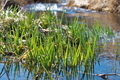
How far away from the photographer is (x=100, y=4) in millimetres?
12891

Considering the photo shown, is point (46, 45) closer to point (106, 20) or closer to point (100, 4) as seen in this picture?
point (106, 20)

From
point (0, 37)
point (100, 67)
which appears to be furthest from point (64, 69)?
point (0, 37)

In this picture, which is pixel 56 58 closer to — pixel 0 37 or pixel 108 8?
pixel 0 37

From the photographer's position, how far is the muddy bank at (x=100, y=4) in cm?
1203

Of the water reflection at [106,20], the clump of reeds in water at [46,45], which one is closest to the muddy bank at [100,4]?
the water reflection at [106,20]

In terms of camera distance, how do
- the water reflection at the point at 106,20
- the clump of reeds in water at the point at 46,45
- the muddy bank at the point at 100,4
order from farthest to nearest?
the muddy bank at the point at 100,4 → the water reflection at the point at 106,20 → the clump of reeds in water at the point at 46,45

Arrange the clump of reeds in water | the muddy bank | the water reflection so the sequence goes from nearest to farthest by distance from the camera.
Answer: the clump of reeds in water → the water reflection → the muddy bank

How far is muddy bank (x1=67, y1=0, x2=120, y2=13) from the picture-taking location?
12031 mm

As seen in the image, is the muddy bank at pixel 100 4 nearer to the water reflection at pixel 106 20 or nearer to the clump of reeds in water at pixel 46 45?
the water reflection at pixel 106 20

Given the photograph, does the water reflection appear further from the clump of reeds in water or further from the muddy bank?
the clump of reeds in water

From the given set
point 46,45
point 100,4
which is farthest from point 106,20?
point 46,45

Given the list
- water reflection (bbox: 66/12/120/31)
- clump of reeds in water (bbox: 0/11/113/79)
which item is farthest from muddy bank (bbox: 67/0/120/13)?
clump of reeds in water (bbox: 0/11/113/79)

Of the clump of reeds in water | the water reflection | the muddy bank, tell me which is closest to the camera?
the clump of reeds in water

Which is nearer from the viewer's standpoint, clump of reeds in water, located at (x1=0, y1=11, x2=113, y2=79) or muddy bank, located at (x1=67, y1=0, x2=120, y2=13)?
clump of reeds in water, located at (x1=0, y1=11, x2=113, y2=79)
